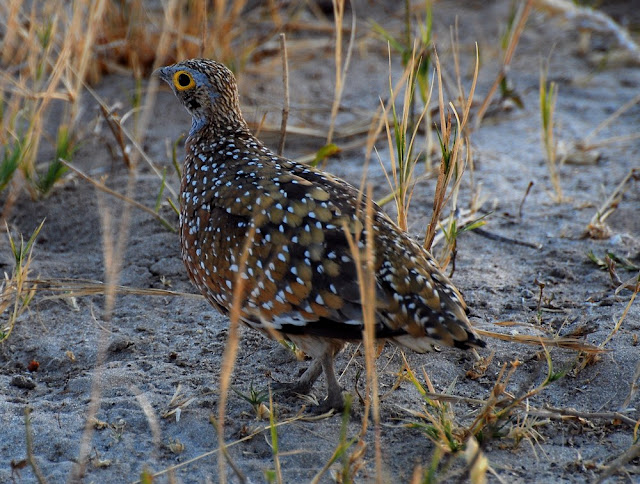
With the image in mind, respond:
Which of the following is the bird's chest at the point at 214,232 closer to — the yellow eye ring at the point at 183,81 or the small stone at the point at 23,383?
the yellow eye ring at the point at 183,81

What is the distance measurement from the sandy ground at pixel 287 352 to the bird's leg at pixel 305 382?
7 cm

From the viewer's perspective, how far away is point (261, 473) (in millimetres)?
3236

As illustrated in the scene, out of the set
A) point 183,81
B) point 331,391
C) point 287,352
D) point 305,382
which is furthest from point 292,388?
point 183,81

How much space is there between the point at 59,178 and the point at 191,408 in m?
2.55

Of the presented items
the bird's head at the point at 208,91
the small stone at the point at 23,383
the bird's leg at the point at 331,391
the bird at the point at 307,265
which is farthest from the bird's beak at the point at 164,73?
the bird's leg at the point at 331,391

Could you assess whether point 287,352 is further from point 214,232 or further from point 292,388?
point 214,232

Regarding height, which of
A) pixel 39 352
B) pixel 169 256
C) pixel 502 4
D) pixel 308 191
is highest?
pixel 502 4

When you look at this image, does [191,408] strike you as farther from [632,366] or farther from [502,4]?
[502,4]

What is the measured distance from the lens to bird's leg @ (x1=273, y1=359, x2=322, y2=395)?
380cm

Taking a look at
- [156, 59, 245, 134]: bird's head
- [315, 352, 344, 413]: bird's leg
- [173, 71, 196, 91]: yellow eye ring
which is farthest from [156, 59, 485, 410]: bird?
[173, 71, 196, 91]: yellow eye ring

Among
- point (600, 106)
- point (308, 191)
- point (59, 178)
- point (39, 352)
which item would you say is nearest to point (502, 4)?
point (600, 106)

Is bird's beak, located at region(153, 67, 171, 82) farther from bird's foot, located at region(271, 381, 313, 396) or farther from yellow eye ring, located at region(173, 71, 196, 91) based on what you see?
bird's foot, located at region(271, 381, 313, 396)

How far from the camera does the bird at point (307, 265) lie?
10.8 feet

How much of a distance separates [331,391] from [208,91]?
1769 mm
